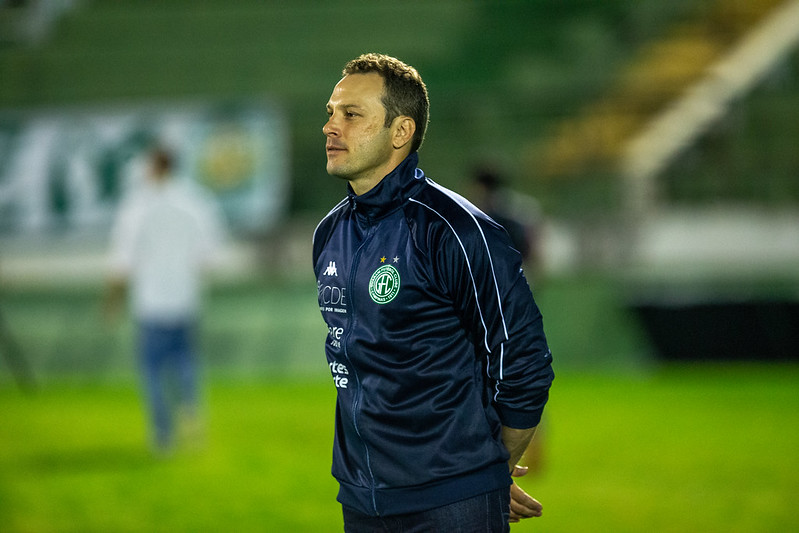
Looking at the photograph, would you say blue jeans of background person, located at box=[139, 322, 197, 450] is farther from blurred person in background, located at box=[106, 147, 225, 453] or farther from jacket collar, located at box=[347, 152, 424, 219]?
jacket collar, located at box=[347, 152, 424, 219]

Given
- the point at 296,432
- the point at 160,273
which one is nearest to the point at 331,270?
the point at 160,273

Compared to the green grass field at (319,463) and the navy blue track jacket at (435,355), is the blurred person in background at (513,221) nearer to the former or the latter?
the green grass field at (319,463)

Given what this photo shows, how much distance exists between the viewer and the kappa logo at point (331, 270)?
303 cm

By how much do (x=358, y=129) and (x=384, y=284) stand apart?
427 millimetres

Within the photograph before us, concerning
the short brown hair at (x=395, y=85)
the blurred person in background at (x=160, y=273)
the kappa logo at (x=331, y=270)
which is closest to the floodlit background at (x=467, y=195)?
the blurred person in background at (x=160, y=273)

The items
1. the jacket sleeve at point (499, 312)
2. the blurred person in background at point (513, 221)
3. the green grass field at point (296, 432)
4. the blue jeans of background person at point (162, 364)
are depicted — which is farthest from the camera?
the blue jeans of background person at point (162, 364)

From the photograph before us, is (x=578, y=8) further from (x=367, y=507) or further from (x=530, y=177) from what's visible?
(x=367, y=507)

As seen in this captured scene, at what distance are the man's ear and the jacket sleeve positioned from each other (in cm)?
31

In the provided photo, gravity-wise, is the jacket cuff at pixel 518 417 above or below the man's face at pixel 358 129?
below

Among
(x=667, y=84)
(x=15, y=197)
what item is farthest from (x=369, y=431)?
(x=667, y=84)

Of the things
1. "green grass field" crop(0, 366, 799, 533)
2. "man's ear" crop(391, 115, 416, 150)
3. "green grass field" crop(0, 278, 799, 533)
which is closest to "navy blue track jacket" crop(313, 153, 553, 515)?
"man's ear" crop(391, 115, 416, 150)

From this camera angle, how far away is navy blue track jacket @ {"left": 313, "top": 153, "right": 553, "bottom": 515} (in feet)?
9.30

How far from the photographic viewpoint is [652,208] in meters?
16.5

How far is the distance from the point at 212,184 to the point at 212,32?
5.19 metres
